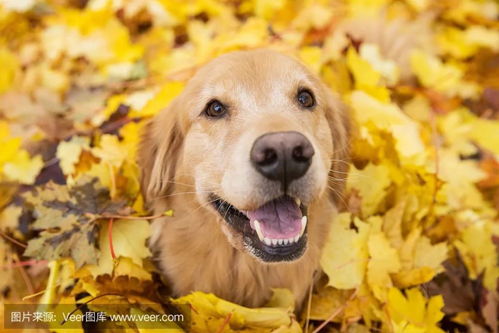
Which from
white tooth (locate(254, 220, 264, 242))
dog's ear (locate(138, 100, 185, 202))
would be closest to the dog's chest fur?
dog's ear (locate(138, 100, 185, 202))

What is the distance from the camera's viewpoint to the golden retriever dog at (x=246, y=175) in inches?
75.1

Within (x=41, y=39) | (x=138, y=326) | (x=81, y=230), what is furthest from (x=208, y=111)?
(x=41, y=39)

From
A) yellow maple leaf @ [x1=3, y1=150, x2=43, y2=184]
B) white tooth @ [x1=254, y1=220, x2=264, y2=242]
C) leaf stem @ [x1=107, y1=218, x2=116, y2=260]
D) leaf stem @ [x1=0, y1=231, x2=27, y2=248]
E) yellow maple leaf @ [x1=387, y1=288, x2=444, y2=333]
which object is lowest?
yellow maple leaf @ [x1=387, y1=288, x2=444, y2=333]

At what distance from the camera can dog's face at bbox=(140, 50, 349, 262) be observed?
1881 millimetres

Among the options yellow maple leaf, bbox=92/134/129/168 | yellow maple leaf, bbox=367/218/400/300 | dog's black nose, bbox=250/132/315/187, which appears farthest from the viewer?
yellow maple leaf, bbox=92/134/129/168

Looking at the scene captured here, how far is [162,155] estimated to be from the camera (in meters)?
2.54

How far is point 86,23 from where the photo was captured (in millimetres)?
4051

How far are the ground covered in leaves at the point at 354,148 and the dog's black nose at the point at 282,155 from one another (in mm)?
708

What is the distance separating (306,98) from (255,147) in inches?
25.7

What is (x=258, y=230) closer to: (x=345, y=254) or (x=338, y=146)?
(x=345, y=254)

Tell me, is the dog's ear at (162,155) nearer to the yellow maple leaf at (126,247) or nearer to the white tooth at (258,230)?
the yellow maple leaf at (126,247)

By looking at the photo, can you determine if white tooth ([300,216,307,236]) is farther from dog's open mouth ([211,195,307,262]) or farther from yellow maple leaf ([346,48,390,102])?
yellow maple leaf ([346,48,390,102])

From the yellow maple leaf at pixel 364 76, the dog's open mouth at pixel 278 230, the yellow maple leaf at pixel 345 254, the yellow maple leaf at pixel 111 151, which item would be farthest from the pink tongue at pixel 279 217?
the yellow maple leaf at pixel 364 76

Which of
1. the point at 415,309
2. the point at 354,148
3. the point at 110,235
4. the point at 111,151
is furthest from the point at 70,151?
the point at 415,309
